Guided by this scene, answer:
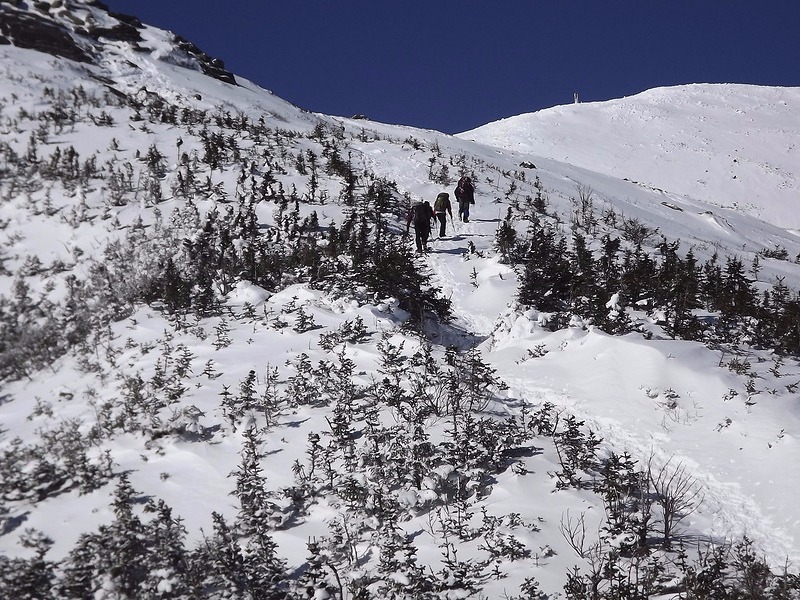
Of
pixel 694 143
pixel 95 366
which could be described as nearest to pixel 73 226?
pixel 95 366

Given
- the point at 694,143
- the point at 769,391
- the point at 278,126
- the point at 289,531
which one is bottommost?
the point at 289,531

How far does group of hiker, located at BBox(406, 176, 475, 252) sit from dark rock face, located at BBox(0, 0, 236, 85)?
79.0ft

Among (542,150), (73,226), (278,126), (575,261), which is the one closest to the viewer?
(575,261)

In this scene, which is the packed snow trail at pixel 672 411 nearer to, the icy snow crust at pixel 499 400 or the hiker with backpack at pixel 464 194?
the icy snow crust at pixel 499 400

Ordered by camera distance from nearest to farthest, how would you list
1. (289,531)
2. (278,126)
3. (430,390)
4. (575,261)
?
(289,531) → (430,390) → (575,261) → (278,126)

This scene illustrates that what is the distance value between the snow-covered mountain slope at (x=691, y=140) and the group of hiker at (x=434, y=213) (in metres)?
28.2

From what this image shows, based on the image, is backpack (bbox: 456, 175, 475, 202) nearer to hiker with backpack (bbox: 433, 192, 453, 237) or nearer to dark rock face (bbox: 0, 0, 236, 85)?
hiker with backpack (bbox: 433, 192, 453, 237)

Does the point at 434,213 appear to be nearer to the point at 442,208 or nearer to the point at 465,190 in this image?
the point at 442,208

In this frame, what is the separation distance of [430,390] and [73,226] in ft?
38.5

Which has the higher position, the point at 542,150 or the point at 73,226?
the point at 542,150

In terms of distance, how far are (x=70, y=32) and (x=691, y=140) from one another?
5046cm

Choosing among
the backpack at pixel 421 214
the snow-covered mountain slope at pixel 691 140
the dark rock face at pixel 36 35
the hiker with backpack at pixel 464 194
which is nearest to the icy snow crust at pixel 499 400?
the hiker with backpack at pixel 464 194

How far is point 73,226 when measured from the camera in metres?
15.1

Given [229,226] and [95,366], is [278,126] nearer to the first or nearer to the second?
[229,226]
